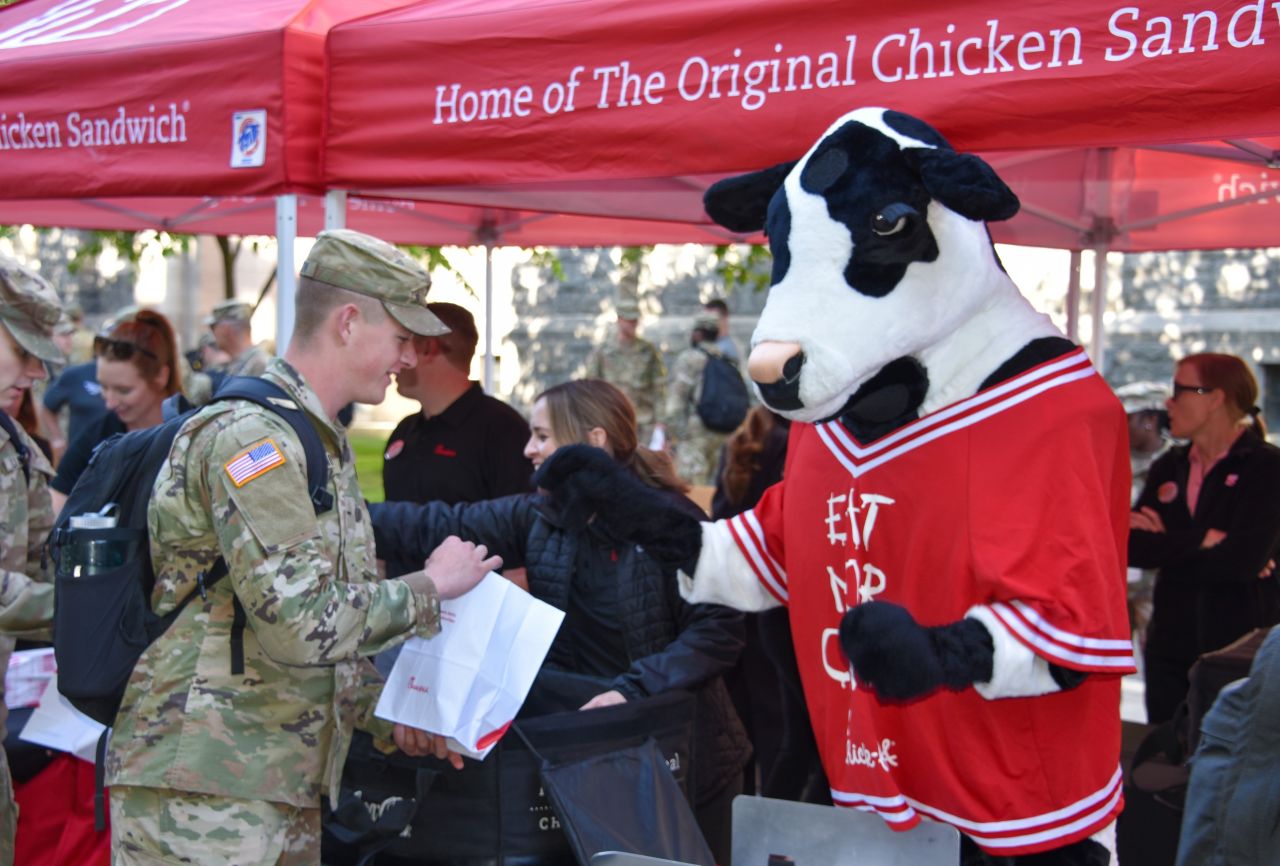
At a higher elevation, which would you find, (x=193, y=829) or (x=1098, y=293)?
(x=1098, y=293)

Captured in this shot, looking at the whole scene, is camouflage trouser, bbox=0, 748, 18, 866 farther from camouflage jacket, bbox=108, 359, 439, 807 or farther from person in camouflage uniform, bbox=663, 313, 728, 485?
person in camouflage uniform, bbox=663, 313, 728, 485

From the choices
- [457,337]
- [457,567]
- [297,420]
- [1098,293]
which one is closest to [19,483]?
[297,420]

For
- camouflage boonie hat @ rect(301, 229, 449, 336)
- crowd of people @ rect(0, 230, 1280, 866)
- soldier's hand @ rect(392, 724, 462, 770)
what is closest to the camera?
crowd of people @ rect(0, 230, 1280, 866)

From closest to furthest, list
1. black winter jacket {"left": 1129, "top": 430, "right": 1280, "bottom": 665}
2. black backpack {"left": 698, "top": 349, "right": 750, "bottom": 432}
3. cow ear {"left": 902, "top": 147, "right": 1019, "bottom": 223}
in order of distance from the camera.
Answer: cow ear {"left": 902, "top": 147, "right": 1019, "bottom": 223} → black winter jacket {"left": 1129, "top": 430, "right": 1280, "bottom": 665} → black backpack {"left": 698, "top": 349, "right": 750, "bottom": 432}

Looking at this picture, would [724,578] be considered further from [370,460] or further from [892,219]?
[370,460]

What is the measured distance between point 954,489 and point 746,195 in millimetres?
672

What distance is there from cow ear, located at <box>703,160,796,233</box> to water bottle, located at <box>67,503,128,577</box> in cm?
124

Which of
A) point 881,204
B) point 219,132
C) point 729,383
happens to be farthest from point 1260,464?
point 729,383

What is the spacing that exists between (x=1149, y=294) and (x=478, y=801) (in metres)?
8.21

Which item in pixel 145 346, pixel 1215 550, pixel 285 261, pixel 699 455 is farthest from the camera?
pixel 699 455

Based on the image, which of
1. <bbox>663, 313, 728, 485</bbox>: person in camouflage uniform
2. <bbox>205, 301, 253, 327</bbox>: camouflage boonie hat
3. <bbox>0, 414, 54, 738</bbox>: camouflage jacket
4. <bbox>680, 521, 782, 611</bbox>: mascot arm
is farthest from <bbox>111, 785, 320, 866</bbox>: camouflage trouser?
<bbox>663, 313, 728, 485</bbox>: person in camouflage uniform

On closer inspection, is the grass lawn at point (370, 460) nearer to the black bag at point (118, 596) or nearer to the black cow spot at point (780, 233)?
the black bag at point (118, 596)

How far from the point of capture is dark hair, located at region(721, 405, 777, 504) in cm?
444

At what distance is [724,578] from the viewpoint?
262cm
